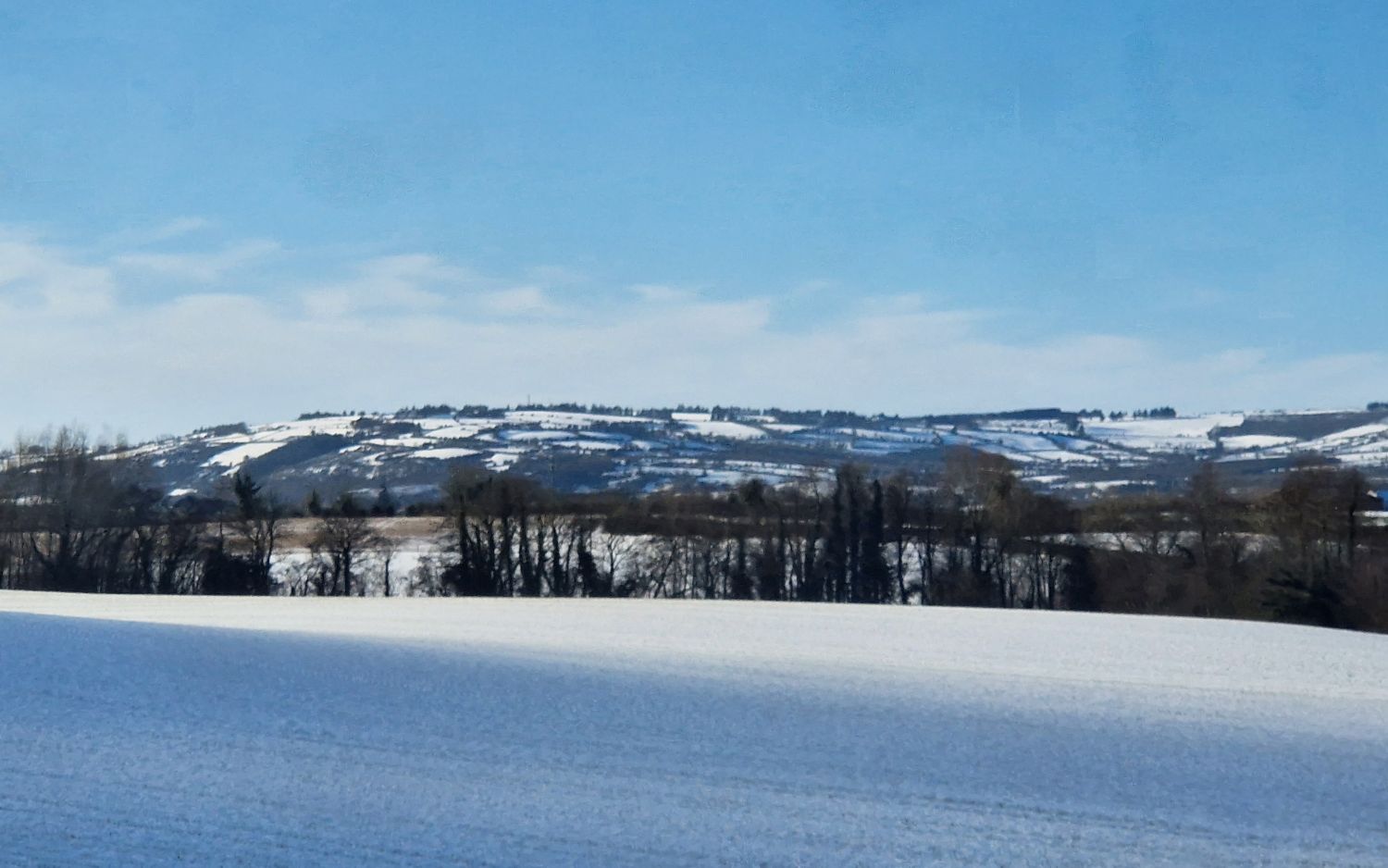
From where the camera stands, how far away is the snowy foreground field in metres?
11.9

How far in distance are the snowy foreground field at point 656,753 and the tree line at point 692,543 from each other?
37.4m

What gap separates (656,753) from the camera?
52.7 ft

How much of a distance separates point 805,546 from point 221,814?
202 ft

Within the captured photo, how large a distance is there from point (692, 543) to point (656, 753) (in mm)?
56964

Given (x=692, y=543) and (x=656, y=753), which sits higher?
(x=656, y=753)

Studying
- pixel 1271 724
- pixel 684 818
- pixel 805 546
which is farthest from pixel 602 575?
pixel 684 818

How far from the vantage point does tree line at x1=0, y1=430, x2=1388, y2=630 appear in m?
64.6

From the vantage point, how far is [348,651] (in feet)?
77.9

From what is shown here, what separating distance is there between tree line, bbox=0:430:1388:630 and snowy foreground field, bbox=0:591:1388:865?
37438 mm

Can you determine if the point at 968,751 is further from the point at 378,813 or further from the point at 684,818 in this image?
the point at 378,813

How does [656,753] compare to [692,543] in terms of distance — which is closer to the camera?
[656,753]

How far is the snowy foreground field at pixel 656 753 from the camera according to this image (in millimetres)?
11930

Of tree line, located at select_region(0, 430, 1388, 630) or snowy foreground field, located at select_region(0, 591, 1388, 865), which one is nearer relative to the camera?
snowy foreground field, located at select_region(0, 591, 1388, 865)

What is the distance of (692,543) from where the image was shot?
240 feet
